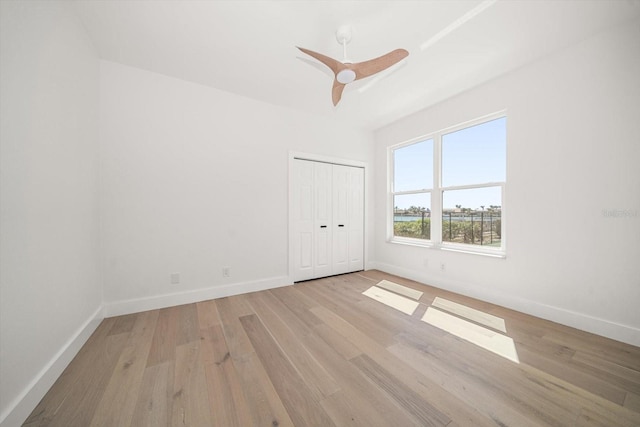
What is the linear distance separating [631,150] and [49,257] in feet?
15.6

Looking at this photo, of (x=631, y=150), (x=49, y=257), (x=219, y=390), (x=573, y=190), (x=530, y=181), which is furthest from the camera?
(x=530, y=181)

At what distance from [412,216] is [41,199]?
433 cm

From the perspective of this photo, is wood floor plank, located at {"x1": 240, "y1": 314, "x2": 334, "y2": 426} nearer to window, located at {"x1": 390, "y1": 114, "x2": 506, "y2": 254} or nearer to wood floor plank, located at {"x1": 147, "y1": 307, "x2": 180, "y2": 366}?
wood floor plank, located at {"x1": 147, "y1": 307, "x2": 180, "y2": 366}

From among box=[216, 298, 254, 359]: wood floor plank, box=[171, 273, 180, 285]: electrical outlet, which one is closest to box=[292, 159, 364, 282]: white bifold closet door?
box=[216, 298, 254, 359]: wood floor plank

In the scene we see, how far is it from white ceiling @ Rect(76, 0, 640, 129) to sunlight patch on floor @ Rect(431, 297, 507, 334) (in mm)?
2833

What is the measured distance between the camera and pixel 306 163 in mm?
3682

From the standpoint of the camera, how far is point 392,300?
9.25 feet

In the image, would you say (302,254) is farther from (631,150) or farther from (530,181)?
(631,150)

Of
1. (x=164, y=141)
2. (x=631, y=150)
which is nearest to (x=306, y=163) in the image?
(x=164, y=141)

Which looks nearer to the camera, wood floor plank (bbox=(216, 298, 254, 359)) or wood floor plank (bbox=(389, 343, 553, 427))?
wood floor plank (bbox=(389, 343, 553, 427))

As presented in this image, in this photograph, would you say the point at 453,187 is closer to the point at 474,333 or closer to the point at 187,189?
the point at 474,333

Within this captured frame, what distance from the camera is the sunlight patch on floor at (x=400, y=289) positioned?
2.99 meters

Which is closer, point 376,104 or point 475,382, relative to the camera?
point 475,382

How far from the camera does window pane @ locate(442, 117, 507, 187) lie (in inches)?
110
